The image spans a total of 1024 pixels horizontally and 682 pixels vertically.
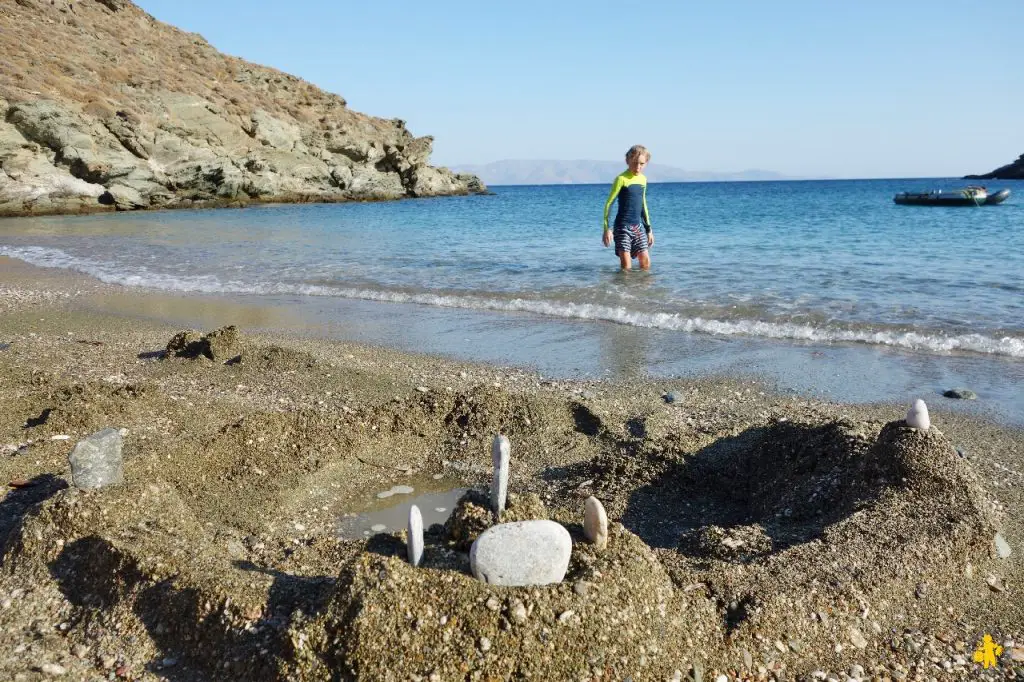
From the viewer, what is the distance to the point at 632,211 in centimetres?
1085

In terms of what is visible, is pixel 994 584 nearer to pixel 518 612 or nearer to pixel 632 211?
pixel 518 612

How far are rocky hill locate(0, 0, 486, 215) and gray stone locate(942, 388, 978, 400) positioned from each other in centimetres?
3511

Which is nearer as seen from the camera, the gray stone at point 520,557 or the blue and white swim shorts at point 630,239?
the gray stone at point 520,557

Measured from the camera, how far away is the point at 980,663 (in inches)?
102

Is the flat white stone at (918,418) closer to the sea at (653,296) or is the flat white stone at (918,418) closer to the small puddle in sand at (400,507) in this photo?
the sea at (653,296)

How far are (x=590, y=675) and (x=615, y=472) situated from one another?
194cm

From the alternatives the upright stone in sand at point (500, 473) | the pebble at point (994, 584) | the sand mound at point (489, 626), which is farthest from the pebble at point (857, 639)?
the upright stone in sand at point (500, 473)

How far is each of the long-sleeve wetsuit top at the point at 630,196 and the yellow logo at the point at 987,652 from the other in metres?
8.01

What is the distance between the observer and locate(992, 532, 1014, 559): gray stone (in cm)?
317

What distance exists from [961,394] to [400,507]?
439 cm

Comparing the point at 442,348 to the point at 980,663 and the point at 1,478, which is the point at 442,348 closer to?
the point at 1,478

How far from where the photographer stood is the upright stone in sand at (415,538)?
2.58 metres

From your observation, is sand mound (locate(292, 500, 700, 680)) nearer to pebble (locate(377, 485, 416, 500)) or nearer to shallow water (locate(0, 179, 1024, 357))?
pebble (locate(377, 485, 416, 500))

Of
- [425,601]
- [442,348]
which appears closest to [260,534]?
[425,601]
